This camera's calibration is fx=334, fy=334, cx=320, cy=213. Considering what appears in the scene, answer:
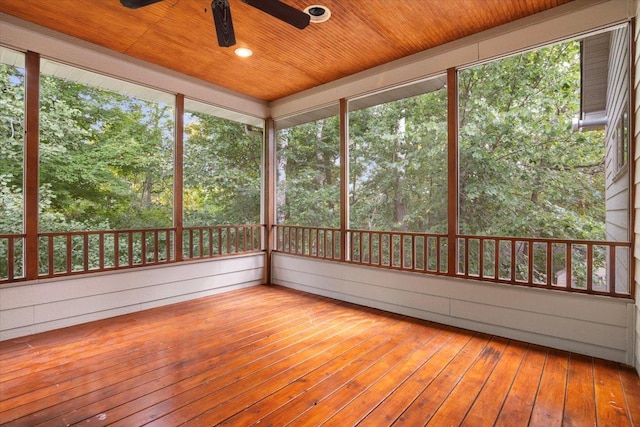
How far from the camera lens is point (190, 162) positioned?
680 cm

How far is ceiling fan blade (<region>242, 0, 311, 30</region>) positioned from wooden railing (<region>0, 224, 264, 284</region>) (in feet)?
9.21

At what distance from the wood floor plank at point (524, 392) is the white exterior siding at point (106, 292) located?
12.0ft

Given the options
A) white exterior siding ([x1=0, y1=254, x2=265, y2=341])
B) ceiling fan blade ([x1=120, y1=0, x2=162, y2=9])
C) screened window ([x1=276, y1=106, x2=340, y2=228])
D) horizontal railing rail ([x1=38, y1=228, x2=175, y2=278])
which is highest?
ceiling fan blade ([x1=120, y1=0, x2=162, y2=9])

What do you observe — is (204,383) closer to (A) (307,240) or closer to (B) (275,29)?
(B) (275,29)

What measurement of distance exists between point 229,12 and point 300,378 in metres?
2.48

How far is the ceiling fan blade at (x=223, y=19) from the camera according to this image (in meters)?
2.12

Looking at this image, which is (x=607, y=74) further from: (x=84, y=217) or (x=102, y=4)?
(x=84, y=217)

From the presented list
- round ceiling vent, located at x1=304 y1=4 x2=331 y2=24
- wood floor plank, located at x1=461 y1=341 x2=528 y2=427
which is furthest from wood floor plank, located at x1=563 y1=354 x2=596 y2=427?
round ceiling vent, located at x1=304 y1=4 x2=331 y2=24

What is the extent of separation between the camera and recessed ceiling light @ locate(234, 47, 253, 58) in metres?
3.49

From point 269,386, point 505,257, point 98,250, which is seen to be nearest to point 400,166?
point 505,257

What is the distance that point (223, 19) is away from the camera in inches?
86.1

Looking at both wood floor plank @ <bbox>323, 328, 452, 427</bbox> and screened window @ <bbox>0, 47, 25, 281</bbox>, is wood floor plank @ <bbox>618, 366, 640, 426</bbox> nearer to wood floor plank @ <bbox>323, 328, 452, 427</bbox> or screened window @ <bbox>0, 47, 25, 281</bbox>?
wood floor plank @ <bbox>323, 328, 452, 427</bbox>

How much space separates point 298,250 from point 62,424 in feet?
11.6

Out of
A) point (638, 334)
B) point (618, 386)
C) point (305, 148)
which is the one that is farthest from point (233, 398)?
point (305, 148)
